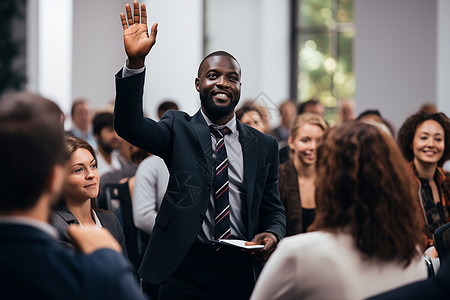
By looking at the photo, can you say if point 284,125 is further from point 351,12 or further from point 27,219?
point 27,219

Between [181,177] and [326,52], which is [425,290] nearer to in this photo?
[181,177]

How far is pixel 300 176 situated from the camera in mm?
3760

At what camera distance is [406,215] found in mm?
1507

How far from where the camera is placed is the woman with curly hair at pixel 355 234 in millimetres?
1439

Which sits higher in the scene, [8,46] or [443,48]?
[8,46]

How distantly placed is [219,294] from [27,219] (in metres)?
1.39

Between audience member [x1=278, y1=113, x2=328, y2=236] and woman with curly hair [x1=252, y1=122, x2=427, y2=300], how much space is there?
6.31ft

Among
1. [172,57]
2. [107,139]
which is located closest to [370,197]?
[107,139]

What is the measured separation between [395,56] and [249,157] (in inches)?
181

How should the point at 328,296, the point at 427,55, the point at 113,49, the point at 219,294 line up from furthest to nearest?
1. the point at 113,49
2. the point at 427,55
3. the point at 219,294
4. the point at 328,296

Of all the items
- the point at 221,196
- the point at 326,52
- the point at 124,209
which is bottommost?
the point at 124,209

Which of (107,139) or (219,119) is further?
(107,139)

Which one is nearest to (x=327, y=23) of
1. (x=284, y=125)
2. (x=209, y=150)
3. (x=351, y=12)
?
(x=351, y=12)

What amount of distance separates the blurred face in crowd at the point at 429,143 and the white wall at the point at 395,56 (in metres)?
2.85
